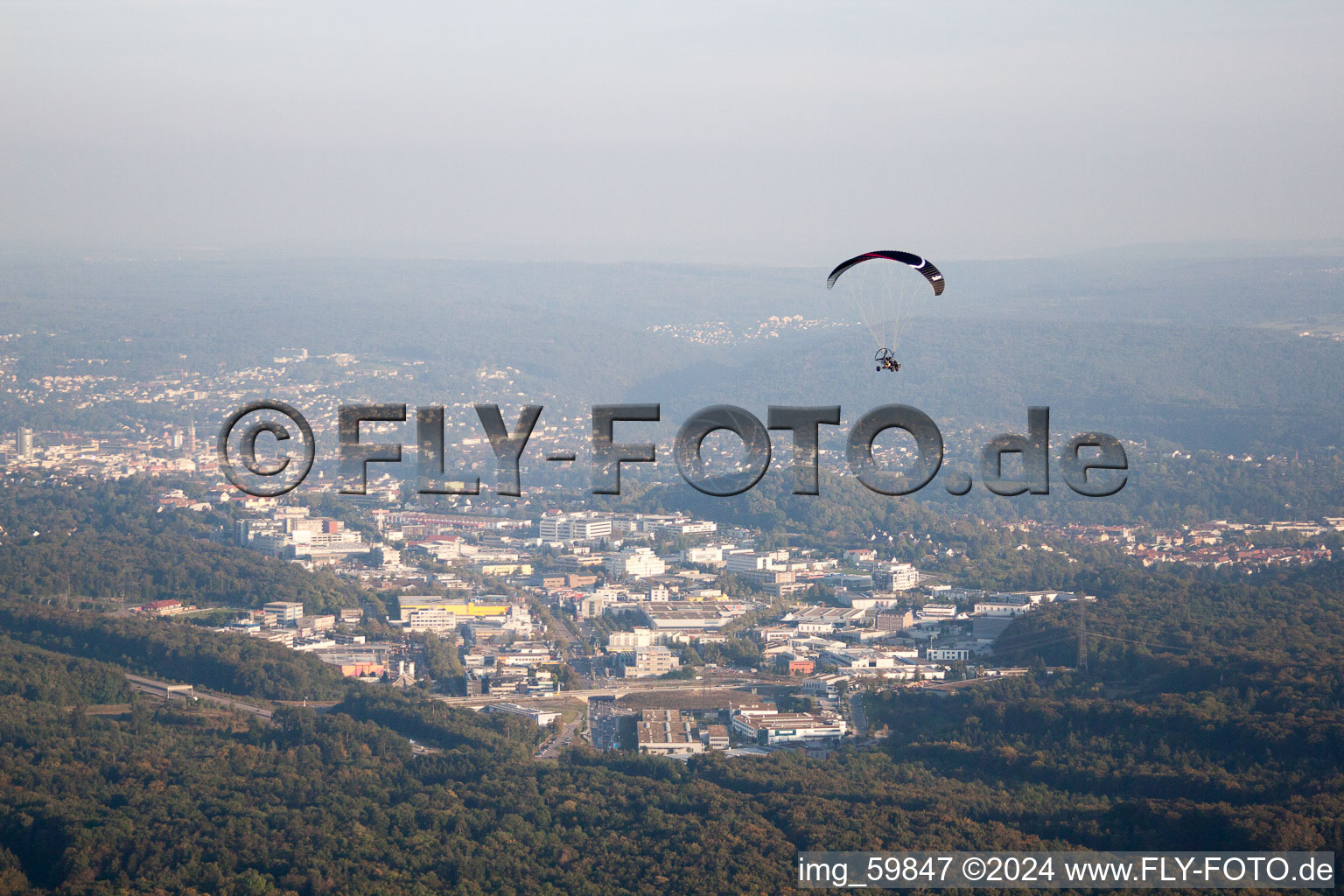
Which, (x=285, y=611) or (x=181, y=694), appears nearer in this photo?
(x=181, y=694)

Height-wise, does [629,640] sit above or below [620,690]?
above

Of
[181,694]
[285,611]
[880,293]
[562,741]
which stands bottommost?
[562,741]

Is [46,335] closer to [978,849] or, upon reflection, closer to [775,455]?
[775,455]

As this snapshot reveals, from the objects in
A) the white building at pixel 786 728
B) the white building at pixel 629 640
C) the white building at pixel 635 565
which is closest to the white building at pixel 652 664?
the white building at pixel 629 640

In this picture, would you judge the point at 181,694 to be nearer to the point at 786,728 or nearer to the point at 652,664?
the point at 652,664

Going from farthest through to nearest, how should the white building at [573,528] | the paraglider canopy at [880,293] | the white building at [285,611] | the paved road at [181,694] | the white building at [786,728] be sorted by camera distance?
the paraglider canopy at [880,293], the white building at [573,528], the white building at [285,611], the paved road at [181,694], the white building at [786,728]

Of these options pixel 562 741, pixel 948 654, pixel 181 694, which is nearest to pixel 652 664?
pixel 948 654

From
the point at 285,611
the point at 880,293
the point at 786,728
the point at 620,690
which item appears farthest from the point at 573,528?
the point at 880,293

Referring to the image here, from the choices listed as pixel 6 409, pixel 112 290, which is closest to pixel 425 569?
pixel 6 409

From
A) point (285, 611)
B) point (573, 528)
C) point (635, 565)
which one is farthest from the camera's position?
point (573, 528)

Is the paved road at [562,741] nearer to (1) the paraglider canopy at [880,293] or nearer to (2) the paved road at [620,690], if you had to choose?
(2) the paved road at [620,690]

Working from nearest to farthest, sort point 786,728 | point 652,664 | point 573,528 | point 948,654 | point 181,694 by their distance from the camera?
point 786,728
point 181,694
point 652,664
point 948,654
point 573,528

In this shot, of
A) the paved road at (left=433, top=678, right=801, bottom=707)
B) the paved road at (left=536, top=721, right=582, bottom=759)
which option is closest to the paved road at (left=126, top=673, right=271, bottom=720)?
the paved road at (left=433, top=678, right=801, bottom=707)
